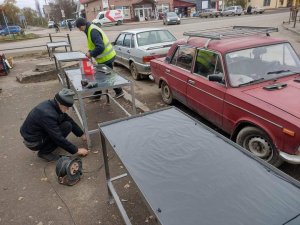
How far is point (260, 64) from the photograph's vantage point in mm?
4160

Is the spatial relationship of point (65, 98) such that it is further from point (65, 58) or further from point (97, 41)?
point (65, 58)

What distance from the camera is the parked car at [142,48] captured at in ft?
25.3

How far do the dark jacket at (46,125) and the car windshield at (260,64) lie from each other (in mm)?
2703

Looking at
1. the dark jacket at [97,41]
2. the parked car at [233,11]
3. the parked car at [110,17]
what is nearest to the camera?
the dark jacket at [97,41]

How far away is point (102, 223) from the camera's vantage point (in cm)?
306

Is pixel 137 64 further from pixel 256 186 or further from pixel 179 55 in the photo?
pixel 256 186

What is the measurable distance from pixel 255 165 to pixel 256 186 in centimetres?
25

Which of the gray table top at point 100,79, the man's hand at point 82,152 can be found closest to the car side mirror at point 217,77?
the gray table top at point 100,79

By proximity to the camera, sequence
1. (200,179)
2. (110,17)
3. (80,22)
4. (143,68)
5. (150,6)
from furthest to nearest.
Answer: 1. (150,6)
2. (110,17)
3. (143,68)
4. (80,22)
5. (200,179)

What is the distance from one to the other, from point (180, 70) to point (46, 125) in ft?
9.24

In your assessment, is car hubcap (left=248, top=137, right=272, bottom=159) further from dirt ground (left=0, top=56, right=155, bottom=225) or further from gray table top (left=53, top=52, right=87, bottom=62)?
gray table top (left=53, top=52, right=87, bottom=62)

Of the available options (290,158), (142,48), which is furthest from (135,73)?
(290,158)

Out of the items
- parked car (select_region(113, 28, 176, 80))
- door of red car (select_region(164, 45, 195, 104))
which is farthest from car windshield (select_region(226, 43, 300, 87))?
parked car (select_region(113, 28, 176, 80))

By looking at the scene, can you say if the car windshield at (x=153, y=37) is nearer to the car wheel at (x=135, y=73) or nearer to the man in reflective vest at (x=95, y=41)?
the car wheel at (x=135, y=73)
